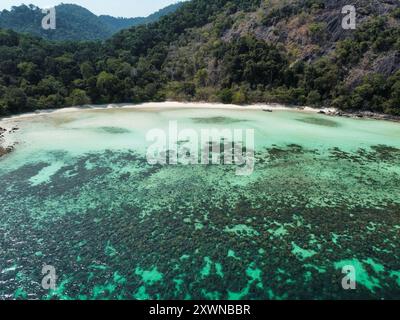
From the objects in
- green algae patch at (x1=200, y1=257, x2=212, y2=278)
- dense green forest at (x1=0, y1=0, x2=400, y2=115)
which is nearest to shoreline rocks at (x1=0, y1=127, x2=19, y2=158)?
dense green forest at (x1=0, y1=0, x2=400, y2=115)

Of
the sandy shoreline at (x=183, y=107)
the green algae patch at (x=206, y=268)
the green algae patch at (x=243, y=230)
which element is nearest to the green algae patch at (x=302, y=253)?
the green algae patch at (x=243, y=230)

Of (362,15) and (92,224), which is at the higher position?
(362,15)

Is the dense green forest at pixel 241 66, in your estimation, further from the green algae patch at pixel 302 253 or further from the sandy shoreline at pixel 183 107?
the green algae patch at pixel 302 253

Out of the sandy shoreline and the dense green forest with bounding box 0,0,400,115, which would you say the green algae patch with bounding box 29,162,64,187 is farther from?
the dense green forest with bounding box 0,0,400,115

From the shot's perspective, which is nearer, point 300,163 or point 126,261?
point 126,261

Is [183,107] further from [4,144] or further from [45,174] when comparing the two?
[45,174]

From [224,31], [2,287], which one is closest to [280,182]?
[2,287]

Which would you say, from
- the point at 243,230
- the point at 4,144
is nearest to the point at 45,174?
the point at 4,144

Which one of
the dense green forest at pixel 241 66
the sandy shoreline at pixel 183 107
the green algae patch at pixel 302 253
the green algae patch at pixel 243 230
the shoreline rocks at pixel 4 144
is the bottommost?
the green algae patch at pixel 302 253
